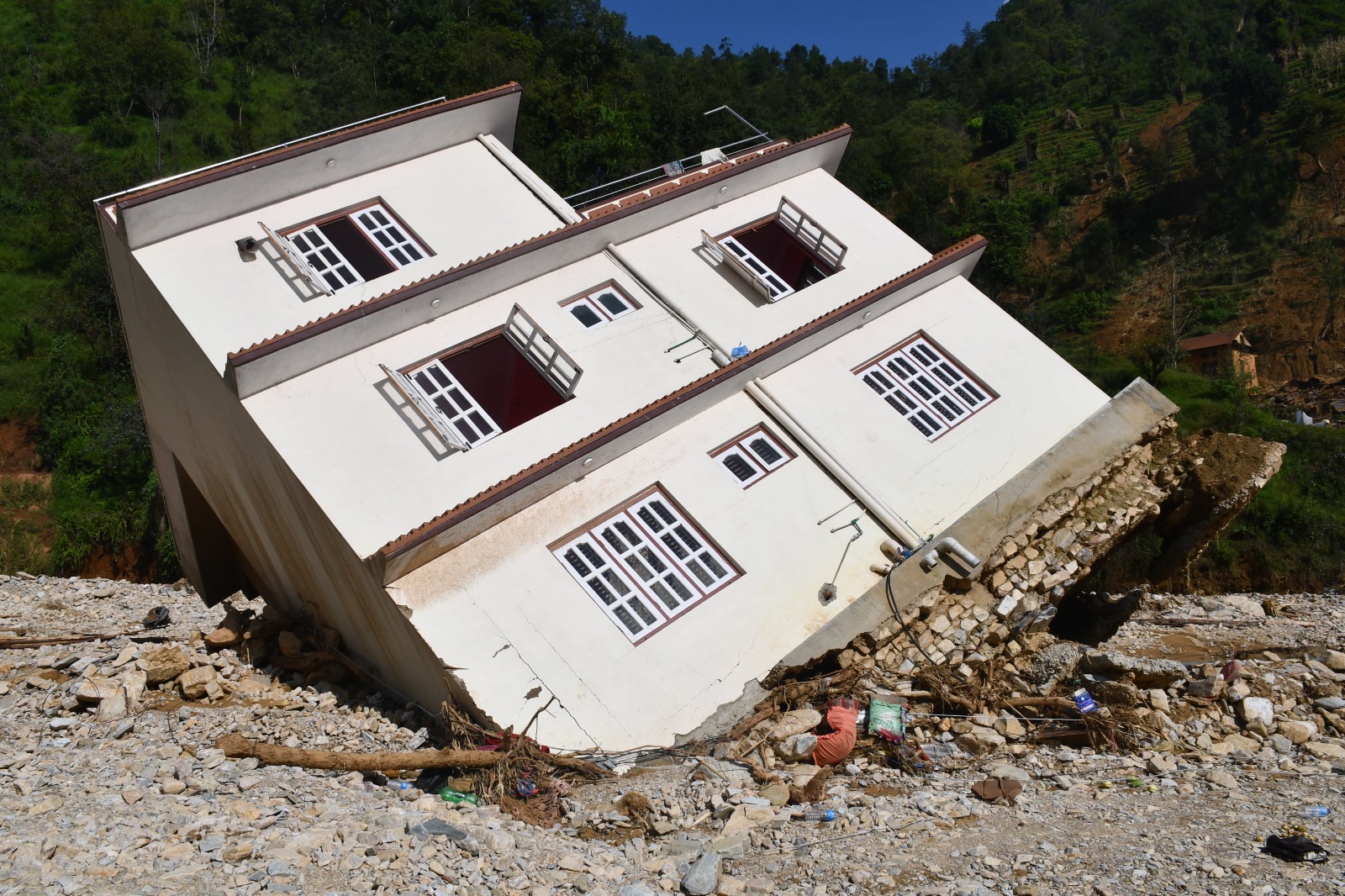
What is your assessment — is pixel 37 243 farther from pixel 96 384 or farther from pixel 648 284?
pixel 648 284

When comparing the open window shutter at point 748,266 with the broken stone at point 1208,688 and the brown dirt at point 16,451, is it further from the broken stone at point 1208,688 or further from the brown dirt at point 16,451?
the brown dirt at point 16,451

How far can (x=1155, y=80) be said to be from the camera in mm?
77062

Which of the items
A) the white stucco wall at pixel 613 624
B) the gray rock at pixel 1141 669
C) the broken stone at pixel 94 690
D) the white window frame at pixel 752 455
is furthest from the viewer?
the white window frame at pixel 752 455

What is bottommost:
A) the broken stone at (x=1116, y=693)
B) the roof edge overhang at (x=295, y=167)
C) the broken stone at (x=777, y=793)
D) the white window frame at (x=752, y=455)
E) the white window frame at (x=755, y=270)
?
the broken stone at (x=1116, y=693)

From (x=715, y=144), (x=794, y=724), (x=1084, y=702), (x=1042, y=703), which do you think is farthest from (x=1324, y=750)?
(x=715, y=144)

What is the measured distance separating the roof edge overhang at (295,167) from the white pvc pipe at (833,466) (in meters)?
8.21

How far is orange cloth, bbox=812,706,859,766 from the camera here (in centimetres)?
1248

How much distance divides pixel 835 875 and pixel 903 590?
6330 millimetres

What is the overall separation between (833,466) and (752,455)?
1.31m

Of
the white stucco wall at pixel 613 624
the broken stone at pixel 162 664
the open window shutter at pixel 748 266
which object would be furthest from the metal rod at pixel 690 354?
the broken stone at pixel 162 664

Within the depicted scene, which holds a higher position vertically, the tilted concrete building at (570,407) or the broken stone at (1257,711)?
the tilted concrete building at (570,407)

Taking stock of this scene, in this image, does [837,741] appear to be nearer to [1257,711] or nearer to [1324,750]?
[1257,711]

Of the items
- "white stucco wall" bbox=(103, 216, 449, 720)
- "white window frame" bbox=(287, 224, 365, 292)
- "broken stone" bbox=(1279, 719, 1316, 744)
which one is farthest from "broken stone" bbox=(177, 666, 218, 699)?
"broken stone" bbox=(1279, 719, 1316, 744)

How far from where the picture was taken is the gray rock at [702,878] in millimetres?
9156
